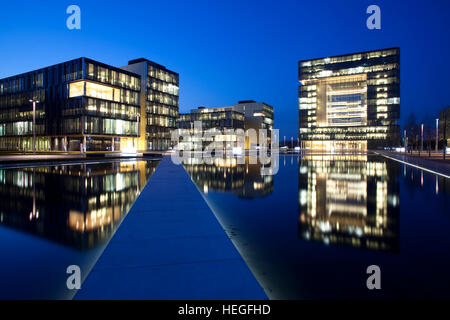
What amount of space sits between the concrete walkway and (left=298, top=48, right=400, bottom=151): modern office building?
384 ft

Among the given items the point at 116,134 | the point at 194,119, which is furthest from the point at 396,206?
the point at 194,119

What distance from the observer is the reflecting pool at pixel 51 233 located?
13.8 feet

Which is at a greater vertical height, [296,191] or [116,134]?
[116,134]

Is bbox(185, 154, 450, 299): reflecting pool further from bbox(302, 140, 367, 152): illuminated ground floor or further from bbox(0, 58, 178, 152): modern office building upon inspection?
bbox(302, 140, 367, 152): illuminated ground floor

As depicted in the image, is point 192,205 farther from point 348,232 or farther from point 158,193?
point 348,232

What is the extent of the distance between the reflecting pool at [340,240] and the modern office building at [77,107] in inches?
2226

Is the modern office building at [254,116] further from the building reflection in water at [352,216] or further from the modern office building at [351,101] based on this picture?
the building reflection in water at [352,216]

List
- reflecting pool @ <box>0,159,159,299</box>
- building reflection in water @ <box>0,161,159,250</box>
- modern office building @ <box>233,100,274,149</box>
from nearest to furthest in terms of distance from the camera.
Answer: reflecting pool @ <box>0,159,159,299</box> → building reflection in water @ <box>0,161,159,250</box> → modern office building @ <box>233,100,274,149</box>

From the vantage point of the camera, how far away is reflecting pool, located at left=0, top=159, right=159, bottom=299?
4.20m

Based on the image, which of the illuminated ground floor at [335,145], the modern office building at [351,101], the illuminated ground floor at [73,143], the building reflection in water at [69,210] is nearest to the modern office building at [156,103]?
the illuminated ground floor at [73,143]

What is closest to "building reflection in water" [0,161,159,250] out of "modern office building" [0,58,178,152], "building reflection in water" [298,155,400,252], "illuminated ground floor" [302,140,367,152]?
"building reflection in water" [298,155,400,252]

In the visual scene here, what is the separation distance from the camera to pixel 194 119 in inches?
4749

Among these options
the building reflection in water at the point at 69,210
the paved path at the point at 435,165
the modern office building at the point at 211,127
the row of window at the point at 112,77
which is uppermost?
the row of window at the point at 112,77
